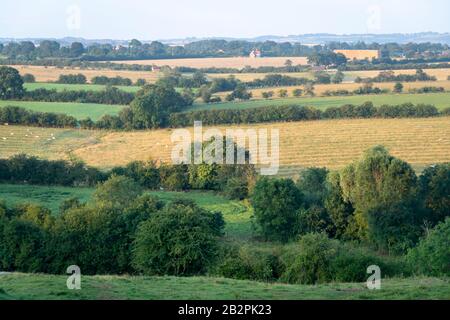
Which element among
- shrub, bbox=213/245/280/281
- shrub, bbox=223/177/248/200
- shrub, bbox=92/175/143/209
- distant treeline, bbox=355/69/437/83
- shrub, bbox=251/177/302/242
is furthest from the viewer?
distant treeline, bbox=355/69/437/83

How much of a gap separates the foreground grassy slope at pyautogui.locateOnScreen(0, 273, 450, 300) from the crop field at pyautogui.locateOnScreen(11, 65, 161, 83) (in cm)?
5683

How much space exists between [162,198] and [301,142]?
46.4ft

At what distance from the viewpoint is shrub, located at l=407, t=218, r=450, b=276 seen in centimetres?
1848

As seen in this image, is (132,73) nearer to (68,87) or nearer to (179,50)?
(68,87)

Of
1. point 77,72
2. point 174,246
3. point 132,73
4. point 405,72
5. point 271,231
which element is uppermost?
point 405,72

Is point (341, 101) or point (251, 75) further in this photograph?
point (251, 75)

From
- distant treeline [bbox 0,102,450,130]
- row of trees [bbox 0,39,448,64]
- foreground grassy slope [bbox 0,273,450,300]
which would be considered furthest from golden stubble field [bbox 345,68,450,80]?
foreground grassy slope [bbox 0,273,450,300]

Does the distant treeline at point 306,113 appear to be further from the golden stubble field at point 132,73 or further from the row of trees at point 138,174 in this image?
the golden stubble field at point 132,73

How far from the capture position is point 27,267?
2128 cm

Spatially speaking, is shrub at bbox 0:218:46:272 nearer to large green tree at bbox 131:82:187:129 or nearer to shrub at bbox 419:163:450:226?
shrub at bbox 419:163:450:226

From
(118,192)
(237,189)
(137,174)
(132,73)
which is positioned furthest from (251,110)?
(132,73)

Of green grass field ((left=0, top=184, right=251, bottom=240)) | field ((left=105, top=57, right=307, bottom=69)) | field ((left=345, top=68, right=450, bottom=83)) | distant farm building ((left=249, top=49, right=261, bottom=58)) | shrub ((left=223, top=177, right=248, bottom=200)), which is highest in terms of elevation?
distant farm building ((left=249, top=49, right=261, bottom=58))

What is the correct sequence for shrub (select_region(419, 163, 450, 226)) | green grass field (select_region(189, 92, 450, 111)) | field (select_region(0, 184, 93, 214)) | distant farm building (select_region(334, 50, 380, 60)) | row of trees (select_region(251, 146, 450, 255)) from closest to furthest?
row of trees (select_region(251, 146, 450, 255)) → shrub (select_region(419, 163, 450, 226)) → field (select_region(0, 184, 93, 214)) → green grass field (select_region(189, 92, 450, 111)) → distant farm building (select_region(334, 50, 380, 60))

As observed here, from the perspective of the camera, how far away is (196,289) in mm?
14094
